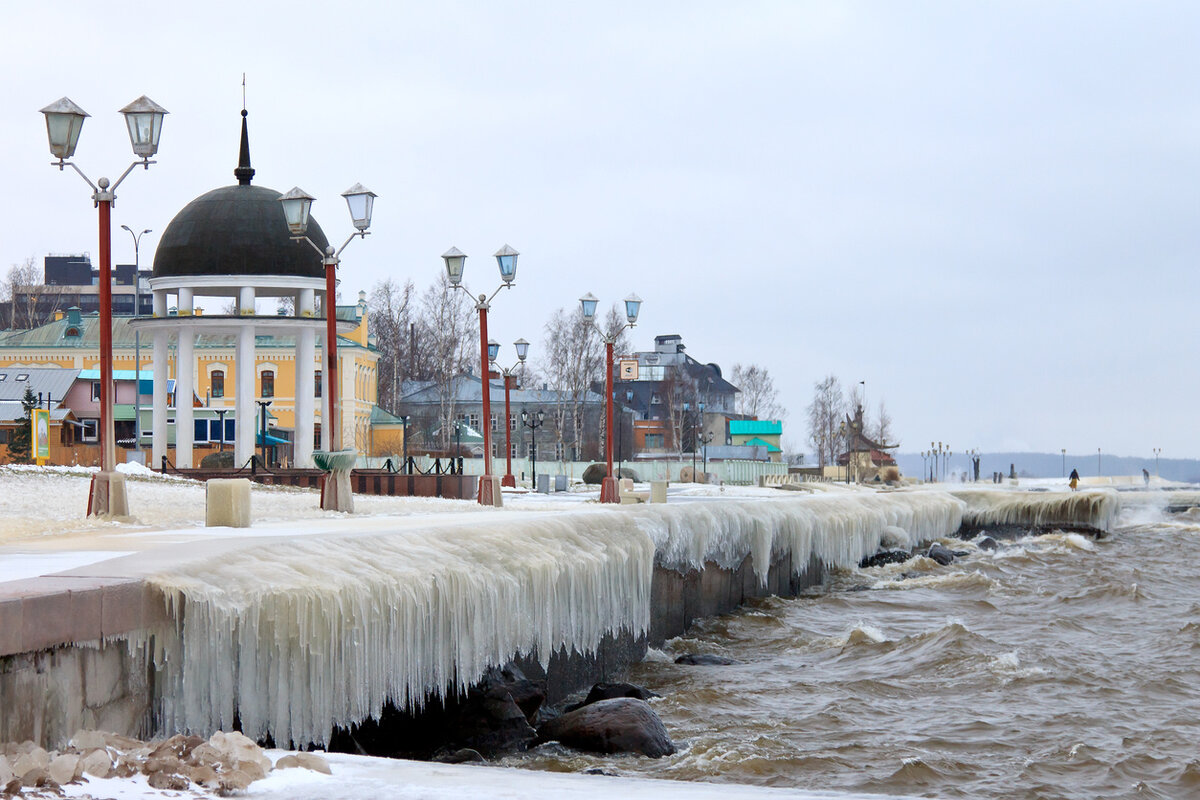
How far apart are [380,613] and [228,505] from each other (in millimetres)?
4959

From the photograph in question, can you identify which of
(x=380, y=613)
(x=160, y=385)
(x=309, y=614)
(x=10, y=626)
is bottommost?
(x=380, y=613)

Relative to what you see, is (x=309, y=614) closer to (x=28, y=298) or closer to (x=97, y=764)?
(x=97, y=764)

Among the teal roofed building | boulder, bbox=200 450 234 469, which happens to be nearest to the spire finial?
boulder, bbox=200 450 234 469

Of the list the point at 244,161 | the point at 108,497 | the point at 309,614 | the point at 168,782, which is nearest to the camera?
the point at 168,782

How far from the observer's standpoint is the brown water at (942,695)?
11.8m

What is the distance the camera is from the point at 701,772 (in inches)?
448

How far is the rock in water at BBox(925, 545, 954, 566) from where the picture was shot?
1298 inches

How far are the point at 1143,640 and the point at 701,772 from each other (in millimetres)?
12061

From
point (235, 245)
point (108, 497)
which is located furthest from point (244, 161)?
point (108, 497)

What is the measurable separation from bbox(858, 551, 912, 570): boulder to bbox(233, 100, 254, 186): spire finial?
21774 millimetres

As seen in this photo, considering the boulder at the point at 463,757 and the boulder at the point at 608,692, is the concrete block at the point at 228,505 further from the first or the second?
the boulder at the point at 463,757

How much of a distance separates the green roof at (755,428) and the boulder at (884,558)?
77.8 metres

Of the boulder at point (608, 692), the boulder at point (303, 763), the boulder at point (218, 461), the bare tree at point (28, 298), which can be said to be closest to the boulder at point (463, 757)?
the boulder at point (608, 692)

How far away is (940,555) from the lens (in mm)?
33469
